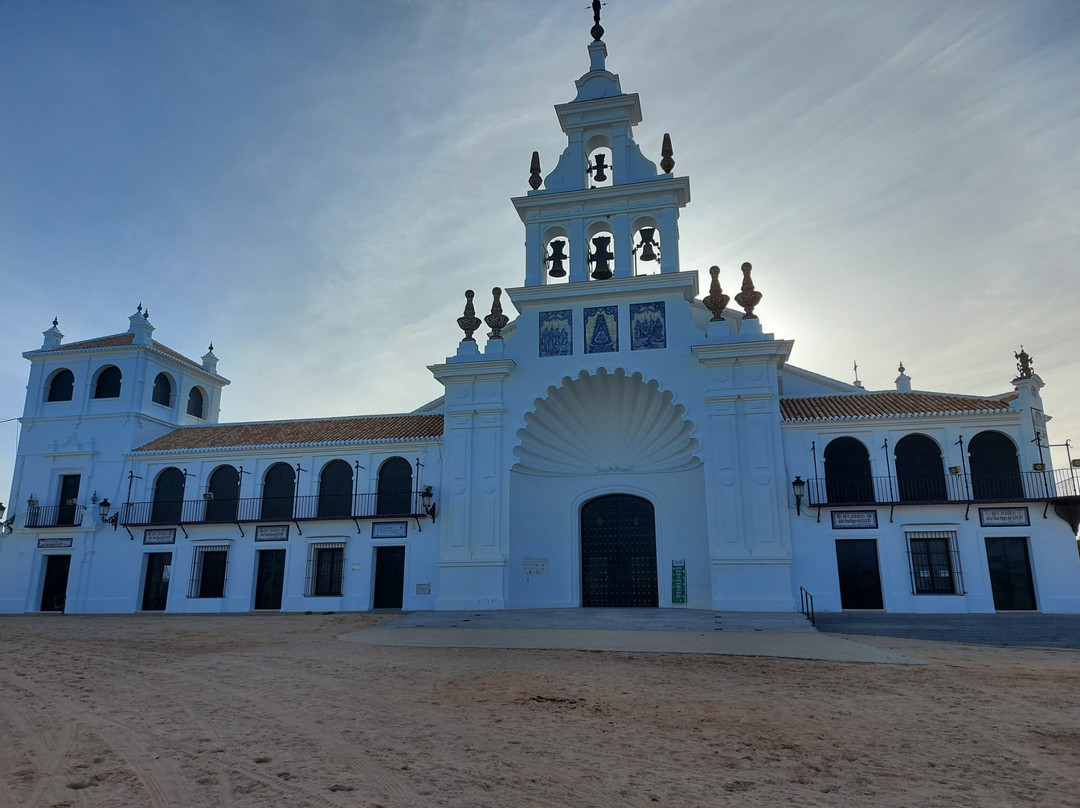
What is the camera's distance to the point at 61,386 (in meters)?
25.8

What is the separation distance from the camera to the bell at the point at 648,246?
2106 centimetres

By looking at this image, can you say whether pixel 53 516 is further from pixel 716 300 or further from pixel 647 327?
pixel 716 300

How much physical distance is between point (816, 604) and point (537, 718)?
1277 centimetres

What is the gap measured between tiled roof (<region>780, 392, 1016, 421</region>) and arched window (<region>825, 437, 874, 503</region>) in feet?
2.53

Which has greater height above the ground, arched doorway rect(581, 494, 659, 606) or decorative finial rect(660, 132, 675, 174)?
decorative finial rect(660, 132, 675, 174)

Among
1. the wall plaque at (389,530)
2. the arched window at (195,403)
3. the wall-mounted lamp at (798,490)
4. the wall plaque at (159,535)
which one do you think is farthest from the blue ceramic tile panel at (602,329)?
the arched window at (195,403)

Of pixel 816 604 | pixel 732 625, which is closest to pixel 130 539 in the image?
pixel 732 625

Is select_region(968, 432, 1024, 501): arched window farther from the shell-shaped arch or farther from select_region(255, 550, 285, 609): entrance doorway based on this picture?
select_region(255, 550, 285, 609): entrance doorway

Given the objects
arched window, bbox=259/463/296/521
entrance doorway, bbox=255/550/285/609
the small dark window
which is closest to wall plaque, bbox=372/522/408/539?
the small dark window

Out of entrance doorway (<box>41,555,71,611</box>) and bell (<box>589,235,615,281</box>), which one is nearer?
bell (<box>589,235,615,281</box>)

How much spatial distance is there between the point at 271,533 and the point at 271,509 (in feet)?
2.99

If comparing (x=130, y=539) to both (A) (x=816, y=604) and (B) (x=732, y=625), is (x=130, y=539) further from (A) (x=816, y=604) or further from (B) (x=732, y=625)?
(A) (x=816, y=604)

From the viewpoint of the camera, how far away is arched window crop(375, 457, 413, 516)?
852 inches

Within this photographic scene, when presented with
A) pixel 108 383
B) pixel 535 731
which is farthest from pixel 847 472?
pixel 108 383
